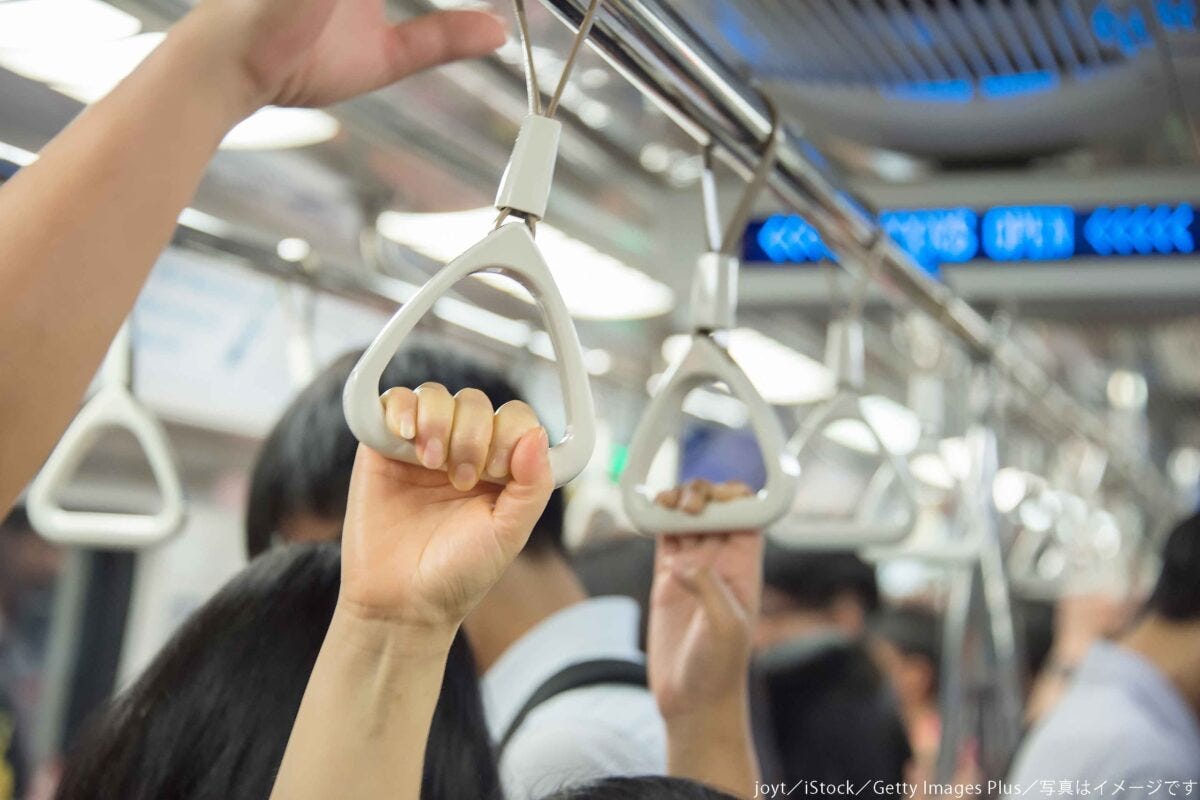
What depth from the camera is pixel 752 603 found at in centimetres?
126

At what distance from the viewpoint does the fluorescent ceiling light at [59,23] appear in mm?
1595

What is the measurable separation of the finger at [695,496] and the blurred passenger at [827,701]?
145 cm

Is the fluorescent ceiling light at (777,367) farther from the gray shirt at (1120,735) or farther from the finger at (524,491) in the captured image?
the finger at (524,491)

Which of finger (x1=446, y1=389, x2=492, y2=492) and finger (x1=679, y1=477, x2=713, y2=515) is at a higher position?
finger (x1=679, y1=477, x2=713, y2=515)

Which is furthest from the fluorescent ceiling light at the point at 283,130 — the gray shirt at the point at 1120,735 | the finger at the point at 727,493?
the gray shirt at the point at 1120,735

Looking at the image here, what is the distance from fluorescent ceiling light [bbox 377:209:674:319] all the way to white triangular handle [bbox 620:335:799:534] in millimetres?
1291

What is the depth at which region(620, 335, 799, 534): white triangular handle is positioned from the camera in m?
0.94

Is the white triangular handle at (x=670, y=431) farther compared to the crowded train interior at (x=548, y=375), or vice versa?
the white triangular handle at (x=670, y=431)

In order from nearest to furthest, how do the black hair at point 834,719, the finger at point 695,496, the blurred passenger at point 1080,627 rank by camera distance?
the finger at point 695,496
the black hair at point 834,719
the blurred passenger at point 1080,627

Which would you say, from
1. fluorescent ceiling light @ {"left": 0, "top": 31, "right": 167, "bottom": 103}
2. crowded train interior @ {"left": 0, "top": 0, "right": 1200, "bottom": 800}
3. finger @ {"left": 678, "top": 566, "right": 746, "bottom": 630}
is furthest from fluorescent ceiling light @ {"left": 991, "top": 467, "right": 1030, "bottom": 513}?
fluorescent ceiling light @ {"left": 0, "top": 31, "right": 167, "bottom": 103}

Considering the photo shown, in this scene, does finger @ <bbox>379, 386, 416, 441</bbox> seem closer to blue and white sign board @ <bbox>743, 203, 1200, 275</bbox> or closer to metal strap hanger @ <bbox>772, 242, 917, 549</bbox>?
metal strap hanger @ <bbox>772, 242, 917, 549</bbox>

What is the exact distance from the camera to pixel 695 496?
42.6 inches

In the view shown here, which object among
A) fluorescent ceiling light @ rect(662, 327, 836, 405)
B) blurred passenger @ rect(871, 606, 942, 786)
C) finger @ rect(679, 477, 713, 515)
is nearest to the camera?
finger @ rect(679, 477, 713, 515)

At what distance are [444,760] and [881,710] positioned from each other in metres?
1.99
